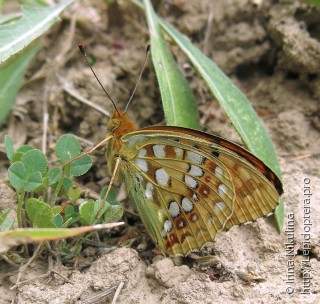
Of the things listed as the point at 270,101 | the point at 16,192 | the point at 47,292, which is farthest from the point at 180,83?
the point at 47,292

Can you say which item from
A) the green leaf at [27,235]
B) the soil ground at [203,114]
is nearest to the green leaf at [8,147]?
the soil ground at [203,114]

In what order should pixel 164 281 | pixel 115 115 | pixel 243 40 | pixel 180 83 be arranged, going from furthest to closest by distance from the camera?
pixel 243 40, pixel 180 83, pixel 115 115, pixel 164 281

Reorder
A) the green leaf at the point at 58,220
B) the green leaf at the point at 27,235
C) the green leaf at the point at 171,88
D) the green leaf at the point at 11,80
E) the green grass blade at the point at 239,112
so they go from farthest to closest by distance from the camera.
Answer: the green leaf at the point at 11,80, the green leaf at the point at 171,88, the green grass blade at the point at 239,112, the green leaf at the point at 58,220, the green leaf at the point at 27,235

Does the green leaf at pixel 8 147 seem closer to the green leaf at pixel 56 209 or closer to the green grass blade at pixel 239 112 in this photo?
the green leaf at pixel 56 209

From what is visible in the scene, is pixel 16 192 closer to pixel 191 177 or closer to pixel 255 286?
pixel 191 177

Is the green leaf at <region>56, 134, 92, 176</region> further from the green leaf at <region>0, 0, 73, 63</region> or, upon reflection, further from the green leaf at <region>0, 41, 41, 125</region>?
the green leaf at <region>0, 41, 41, 125</region>

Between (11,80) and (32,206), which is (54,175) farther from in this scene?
(11,80)

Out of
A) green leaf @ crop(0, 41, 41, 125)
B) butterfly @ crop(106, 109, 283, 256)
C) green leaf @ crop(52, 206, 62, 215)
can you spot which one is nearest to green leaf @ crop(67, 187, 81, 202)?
butterfly @ crop(106, 109, 283, 256)
